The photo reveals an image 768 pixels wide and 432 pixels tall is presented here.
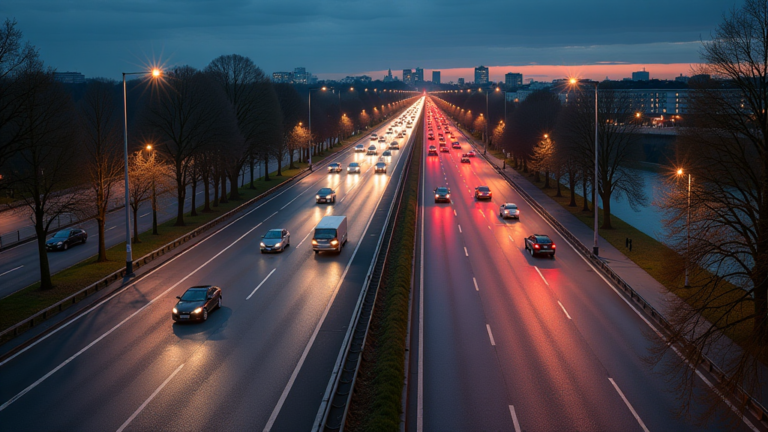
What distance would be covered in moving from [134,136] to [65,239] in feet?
42.0

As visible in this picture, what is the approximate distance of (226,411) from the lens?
18.3 m

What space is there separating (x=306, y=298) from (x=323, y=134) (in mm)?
87222

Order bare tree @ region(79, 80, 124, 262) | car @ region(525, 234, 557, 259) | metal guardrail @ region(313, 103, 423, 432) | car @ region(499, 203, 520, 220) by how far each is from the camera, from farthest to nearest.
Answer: car @ region(499, 203, 520, 220) → car @ region(525, 234, 557, 259) → bare tree @ region(79, 80, 124, 262) → metal guardrail @ region(313, 103, 423, 432)

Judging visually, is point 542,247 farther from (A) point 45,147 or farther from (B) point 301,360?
(A) point 45,147

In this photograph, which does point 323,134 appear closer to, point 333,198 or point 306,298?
point 333,198

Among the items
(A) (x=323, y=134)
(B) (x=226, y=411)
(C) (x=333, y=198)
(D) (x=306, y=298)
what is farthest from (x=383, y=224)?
(A) (x=323, y=134)

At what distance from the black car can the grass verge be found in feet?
79.6

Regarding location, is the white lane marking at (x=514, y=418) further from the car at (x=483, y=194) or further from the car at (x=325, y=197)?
the car at (x=483, y=194)

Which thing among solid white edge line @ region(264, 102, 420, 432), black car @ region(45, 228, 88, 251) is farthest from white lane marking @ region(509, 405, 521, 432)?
black car @ region(45, 228, 88, 251)

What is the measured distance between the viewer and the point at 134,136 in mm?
54750

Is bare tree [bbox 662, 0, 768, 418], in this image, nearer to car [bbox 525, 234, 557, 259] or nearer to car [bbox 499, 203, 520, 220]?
car [bbox 525, 234, 557, 259]

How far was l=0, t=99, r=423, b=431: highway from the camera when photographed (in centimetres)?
1819

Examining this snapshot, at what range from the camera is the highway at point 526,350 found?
18.3 m

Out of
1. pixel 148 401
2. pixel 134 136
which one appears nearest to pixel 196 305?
pixel 148 401
